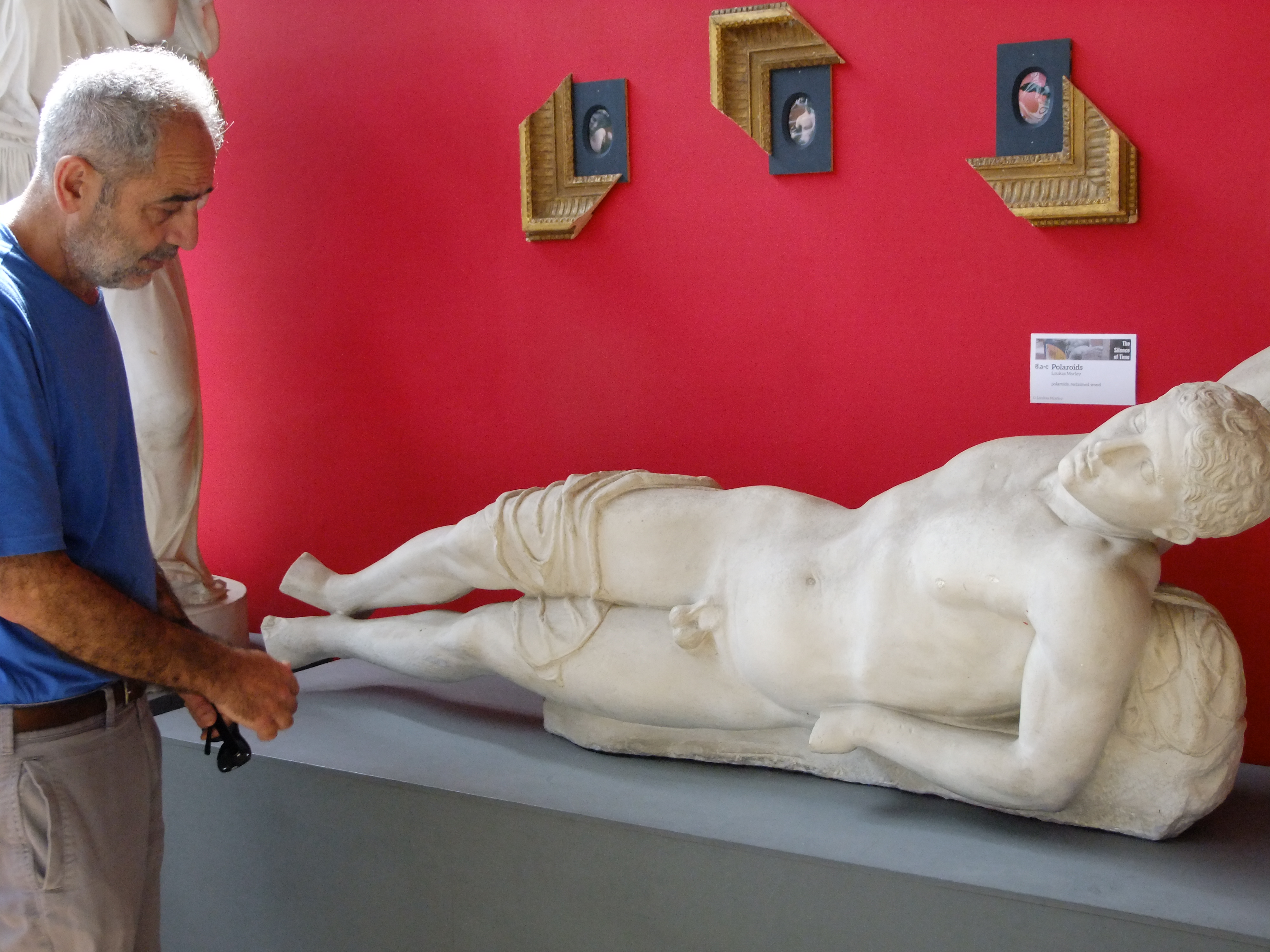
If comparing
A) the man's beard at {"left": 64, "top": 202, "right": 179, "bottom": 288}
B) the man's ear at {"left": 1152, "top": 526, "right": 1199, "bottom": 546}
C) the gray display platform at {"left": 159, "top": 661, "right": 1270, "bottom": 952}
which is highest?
the man's beard at {"left": 64, "top": 202, "right": 179, "bottom": 288}

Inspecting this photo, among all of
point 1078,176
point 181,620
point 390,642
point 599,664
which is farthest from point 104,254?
point 1078,176

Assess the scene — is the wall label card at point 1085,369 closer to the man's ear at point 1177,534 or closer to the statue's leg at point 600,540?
the statue's leg at point 600,540

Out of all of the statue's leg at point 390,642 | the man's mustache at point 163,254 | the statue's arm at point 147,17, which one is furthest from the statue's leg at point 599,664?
the statue's arm at point 147,17

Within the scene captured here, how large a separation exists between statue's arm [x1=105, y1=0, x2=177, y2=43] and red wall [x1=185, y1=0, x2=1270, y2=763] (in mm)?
905

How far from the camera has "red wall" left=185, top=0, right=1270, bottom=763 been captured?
10.5ft

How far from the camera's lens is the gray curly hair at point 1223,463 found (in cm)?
213

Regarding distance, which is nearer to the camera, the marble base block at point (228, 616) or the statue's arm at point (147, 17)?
the statue's arm at point (147, 17)

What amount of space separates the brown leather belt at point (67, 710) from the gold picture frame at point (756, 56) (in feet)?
7.59

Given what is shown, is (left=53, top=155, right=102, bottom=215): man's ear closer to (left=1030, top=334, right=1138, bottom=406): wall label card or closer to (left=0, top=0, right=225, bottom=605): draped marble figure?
(left=0, top=0, right=225, bottom=605): draped marble figure

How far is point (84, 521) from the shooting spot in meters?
2.11

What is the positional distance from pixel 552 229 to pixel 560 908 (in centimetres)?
211

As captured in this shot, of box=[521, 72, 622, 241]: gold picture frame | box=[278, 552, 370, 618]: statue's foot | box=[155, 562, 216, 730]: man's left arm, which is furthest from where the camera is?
box=[521, 72, 622, 241]: gold picture frame

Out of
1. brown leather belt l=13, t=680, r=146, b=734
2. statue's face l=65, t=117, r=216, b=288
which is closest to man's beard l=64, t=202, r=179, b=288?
statue's face l=65, t=117, r=216, b=288

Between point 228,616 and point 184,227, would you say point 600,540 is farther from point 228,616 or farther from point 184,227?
point 228,616
